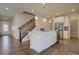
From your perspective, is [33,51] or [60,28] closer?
[33,51]

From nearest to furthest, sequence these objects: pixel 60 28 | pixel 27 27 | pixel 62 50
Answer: pixel 62 50, pixel 27 27, pixel 60 28

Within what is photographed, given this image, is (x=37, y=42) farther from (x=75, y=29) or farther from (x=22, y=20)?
(x=75, y=29)

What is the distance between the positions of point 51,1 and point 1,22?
1138 cm

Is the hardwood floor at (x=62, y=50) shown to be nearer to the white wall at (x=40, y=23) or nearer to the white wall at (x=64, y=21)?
the white wall at (x=64, y=21)

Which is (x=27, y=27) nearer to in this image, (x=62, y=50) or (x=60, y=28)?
(x=60, y=28)

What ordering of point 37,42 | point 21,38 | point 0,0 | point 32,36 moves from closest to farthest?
point 0,0, point 37,42, point 32,36, point 21,38

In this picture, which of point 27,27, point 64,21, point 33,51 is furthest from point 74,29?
point 33,51

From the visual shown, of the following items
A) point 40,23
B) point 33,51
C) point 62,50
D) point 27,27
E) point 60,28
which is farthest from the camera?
point 40,23

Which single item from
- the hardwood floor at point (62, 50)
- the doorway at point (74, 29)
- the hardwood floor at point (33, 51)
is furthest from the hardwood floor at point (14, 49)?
the doorway at point (74, 29)

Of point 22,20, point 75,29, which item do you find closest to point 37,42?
point 22,20

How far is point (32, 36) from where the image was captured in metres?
4.38

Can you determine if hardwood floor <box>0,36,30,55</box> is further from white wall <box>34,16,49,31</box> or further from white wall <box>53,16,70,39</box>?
white wall <box>53,16,70,39</box>

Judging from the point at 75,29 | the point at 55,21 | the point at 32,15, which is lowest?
the point at 75,29

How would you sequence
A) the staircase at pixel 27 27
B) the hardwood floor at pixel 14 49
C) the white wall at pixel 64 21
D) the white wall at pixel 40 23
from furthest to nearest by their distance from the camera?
1. the white wall at pixel 40 23
2. the white wall at pixel 64 21
3. the staircase at pixel 27 27
4. the hardwood floor at pixel 14 49
